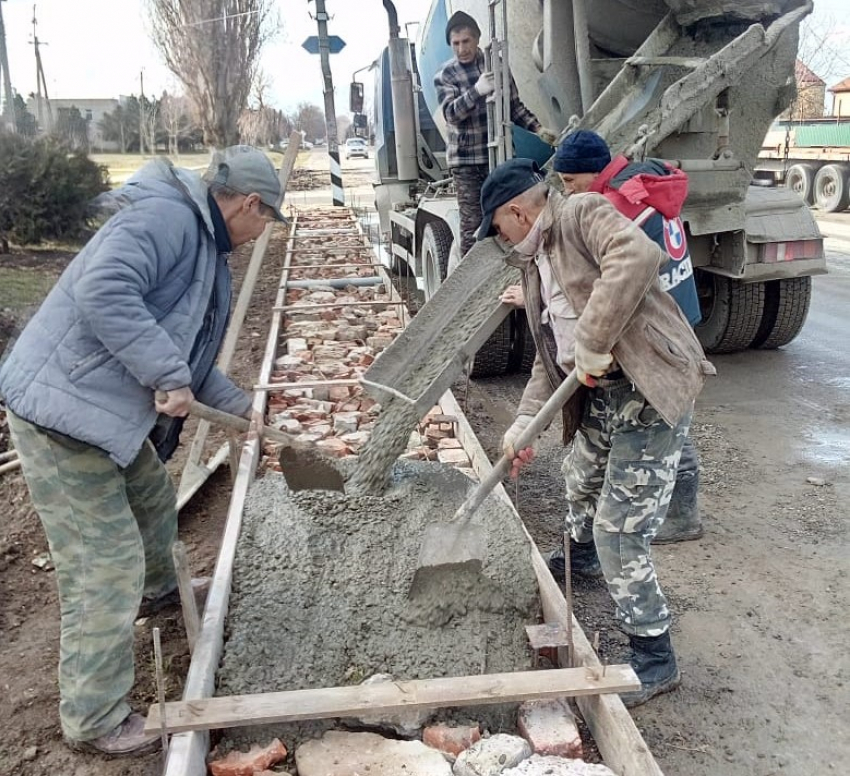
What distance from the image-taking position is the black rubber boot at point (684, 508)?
12.1 feet

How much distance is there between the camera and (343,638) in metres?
2.78

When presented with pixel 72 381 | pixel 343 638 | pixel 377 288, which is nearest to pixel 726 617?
pixel 343 638

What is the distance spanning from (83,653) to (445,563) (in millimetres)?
1180

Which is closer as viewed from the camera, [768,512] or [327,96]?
[768,512]

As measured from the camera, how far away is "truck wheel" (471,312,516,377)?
19.7 feet

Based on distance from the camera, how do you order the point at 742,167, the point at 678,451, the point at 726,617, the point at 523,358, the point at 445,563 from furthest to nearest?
the point at 523,358
the point at 742,167
the point at 726,617
the point at 445,563
the point at 678,451

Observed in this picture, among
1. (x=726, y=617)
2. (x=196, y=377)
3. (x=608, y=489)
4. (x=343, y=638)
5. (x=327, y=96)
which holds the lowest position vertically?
(x=726, y=617)

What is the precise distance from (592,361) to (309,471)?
5.28 ft

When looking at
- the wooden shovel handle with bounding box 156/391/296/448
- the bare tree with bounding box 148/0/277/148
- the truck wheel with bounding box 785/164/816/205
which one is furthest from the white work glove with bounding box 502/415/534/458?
the bare tree with bounding box 148/0/277/148

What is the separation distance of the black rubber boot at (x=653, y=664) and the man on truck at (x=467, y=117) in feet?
11.8

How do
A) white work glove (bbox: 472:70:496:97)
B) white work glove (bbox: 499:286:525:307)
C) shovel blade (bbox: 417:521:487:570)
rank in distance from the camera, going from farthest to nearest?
white work glove (bbox: 472:70:496:97) < white work glove (bbox: 499:286:525:307) < shovel blade (bbox: 417:521:487:570)

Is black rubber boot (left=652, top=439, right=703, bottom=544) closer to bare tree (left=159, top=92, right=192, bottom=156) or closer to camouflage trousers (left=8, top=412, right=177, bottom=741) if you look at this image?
camouflage trousers (left=8, top=412, right=177, bottom=741)

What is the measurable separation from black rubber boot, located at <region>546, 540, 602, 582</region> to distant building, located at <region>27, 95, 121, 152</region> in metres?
15.3

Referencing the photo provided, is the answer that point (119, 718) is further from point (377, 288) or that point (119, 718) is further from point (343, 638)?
point (377, 288)
